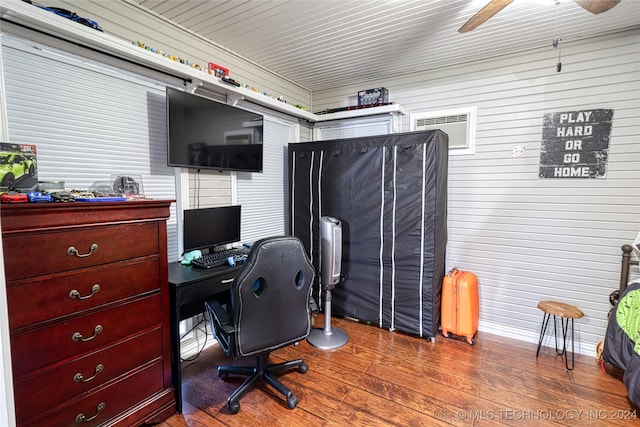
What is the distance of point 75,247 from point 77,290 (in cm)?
21

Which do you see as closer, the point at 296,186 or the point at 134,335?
the point at 134,335

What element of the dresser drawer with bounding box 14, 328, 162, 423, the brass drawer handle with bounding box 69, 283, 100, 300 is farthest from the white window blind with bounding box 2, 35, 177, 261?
the dresser drawer with bounding box 14, 328, 162, 423

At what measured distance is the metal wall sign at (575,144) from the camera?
254 centimetres

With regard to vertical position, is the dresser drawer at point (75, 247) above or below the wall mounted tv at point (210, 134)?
below

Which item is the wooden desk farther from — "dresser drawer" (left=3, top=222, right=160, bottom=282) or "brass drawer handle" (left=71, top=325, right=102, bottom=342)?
"brass drawer handle" (left=71, top=325, right=102, bottom=342)

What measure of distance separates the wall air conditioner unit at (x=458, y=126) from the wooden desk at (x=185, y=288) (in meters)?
2.49

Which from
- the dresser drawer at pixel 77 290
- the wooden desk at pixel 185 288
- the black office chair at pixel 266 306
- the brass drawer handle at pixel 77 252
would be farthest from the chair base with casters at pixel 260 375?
the brass drawer handle at pixel 77 252

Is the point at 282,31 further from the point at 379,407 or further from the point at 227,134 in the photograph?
the point at 379,407

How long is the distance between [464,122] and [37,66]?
337 cm

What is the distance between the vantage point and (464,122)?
3.07 metres

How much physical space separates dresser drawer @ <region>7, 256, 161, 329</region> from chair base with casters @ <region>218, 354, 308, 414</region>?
0.88 meters

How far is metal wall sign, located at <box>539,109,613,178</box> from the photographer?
2537 millimetres

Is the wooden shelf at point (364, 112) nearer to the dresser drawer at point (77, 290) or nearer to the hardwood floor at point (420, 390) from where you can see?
the hardwood floor at point (420, 390)

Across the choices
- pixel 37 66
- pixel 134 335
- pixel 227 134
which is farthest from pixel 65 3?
pixel 134 335
